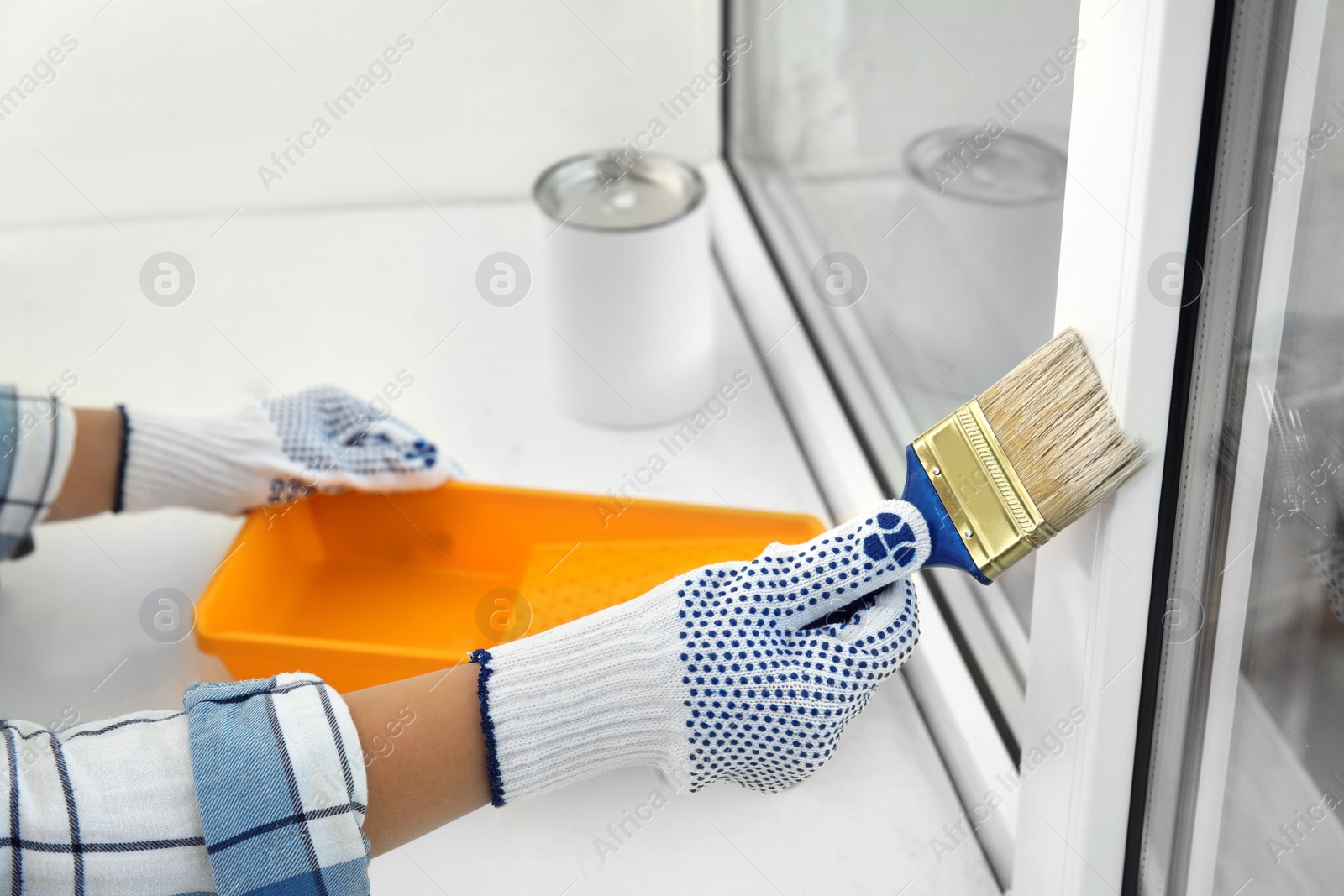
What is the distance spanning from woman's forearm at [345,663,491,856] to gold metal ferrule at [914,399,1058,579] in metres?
0.26

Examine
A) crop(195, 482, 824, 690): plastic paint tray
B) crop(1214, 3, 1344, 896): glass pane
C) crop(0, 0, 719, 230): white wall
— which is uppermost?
crop(0, 0, 719, 230): white wall

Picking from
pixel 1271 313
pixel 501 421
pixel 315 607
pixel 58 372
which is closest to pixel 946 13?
pixel 1271 313

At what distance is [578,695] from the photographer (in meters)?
0.53

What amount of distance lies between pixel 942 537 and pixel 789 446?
0.41 metres

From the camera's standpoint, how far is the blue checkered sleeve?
0.46 metres

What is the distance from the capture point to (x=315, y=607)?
752mm

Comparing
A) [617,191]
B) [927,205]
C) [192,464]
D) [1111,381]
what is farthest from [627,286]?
[1111,381]

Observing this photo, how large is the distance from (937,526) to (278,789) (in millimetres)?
329

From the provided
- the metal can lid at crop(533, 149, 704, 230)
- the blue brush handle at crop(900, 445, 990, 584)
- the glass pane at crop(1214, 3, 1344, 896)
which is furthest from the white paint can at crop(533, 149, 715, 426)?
the glass pane at crop(1214, 3, 1344, 896)

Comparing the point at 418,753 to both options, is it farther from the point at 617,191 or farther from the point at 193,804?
the point at 617,191

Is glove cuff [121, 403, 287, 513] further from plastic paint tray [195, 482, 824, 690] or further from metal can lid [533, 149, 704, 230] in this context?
metal can lid [533, 149, 704, 230]

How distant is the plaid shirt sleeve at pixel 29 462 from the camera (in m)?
0.71

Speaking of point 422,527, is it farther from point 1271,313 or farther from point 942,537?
point 1271,313

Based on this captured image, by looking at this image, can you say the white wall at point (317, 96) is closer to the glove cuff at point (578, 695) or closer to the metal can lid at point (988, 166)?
the metal can lid at point (988, 166)
